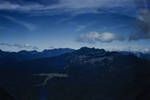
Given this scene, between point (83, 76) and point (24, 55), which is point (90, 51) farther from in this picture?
point (24, 55)

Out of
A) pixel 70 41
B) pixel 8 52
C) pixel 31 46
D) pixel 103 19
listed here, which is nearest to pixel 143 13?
pixel 103 19

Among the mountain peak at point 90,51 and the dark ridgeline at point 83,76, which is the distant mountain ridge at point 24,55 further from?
the mountain peak at point 90,51

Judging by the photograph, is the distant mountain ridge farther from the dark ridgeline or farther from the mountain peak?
the mountain peak

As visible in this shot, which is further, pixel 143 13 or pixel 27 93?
pixel 143 13

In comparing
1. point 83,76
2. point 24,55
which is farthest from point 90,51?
point 24,55

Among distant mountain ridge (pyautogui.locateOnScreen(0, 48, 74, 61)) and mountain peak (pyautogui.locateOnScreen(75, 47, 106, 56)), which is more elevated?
mountain peak (pyautogui.locateOnScreen(75, 47, 106, 56))

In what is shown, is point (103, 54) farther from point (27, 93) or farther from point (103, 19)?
point (27, 93)

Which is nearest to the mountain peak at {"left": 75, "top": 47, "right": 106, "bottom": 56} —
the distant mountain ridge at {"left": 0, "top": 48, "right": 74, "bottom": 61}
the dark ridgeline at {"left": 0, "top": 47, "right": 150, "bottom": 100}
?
the dark ridgeline at {"left": 0, "top": 47, "right": 150, "bottom": 100}

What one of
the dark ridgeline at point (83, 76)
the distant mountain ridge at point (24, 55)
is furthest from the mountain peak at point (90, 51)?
the distant mountain ridge at point (24, 55)
